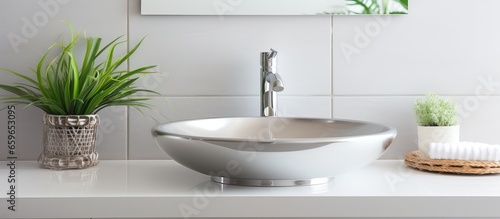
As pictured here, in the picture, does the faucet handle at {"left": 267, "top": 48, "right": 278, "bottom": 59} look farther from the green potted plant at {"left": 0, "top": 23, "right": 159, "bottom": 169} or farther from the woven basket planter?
the woven basket planter

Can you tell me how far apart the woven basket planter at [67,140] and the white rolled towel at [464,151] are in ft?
2.48

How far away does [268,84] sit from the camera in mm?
1377

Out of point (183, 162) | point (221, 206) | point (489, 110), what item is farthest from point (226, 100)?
point (489, 110)

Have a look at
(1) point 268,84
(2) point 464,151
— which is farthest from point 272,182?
(2) point 464,151

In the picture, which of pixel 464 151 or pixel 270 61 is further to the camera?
pixel 270 61

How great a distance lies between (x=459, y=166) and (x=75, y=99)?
83 centimetres

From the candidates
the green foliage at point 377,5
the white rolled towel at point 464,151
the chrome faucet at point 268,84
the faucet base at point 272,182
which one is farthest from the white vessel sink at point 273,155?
the green foliage at point 377,5

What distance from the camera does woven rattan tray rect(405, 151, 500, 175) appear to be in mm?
1232

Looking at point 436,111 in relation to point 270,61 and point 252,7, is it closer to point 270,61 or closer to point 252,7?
point 270,61

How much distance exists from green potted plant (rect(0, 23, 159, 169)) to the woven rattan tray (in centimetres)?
65

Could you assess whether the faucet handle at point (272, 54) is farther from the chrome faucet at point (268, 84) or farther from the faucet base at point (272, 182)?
the faucet base at point (272, 182)

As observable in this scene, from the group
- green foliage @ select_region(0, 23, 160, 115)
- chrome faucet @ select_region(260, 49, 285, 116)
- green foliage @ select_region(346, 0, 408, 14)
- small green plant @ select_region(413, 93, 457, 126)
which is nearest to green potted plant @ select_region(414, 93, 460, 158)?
small green plant @ select_region(413, 93, 457, 126)

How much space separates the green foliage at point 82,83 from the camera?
130cm

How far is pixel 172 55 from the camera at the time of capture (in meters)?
1.47
